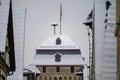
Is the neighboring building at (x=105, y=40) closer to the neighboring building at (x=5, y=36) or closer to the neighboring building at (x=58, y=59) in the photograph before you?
the neighboring building at (x=5, y=36)

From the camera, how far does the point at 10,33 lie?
15.8 metres

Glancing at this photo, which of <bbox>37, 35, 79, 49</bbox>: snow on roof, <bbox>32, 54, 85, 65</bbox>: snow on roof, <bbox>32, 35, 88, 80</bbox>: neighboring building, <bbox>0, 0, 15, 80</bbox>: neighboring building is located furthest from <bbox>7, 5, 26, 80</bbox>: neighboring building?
<bbox>37, 35, 79, 49</bbox>: snow on roof

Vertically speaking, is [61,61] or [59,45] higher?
[59,45]

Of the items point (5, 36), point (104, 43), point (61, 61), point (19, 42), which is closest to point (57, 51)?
point (61, 61)

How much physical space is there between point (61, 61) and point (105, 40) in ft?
234

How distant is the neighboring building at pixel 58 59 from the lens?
83125 millimetres

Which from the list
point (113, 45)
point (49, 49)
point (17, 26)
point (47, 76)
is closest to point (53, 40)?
point (49, 49)

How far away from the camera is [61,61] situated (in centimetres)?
8650

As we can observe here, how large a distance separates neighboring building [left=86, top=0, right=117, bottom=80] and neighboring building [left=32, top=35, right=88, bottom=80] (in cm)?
6306

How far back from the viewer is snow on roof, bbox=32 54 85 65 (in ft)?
280

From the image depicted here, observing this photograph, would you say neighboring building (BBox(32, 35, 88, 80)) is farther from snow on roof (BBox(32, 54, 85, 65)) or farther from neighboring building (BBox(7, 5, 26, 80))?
neighboring building (BBox(7, 5, 26, 80))

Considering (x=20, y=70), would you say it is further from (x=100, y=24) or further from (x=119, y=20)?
(x=119, y=20)

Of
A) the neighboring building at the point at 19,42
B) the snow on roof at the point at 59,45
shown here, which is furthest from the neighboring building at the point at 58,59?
the neighboring building at the point at 19,42

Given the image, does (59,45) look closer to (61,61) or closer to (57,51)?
(57,51)
